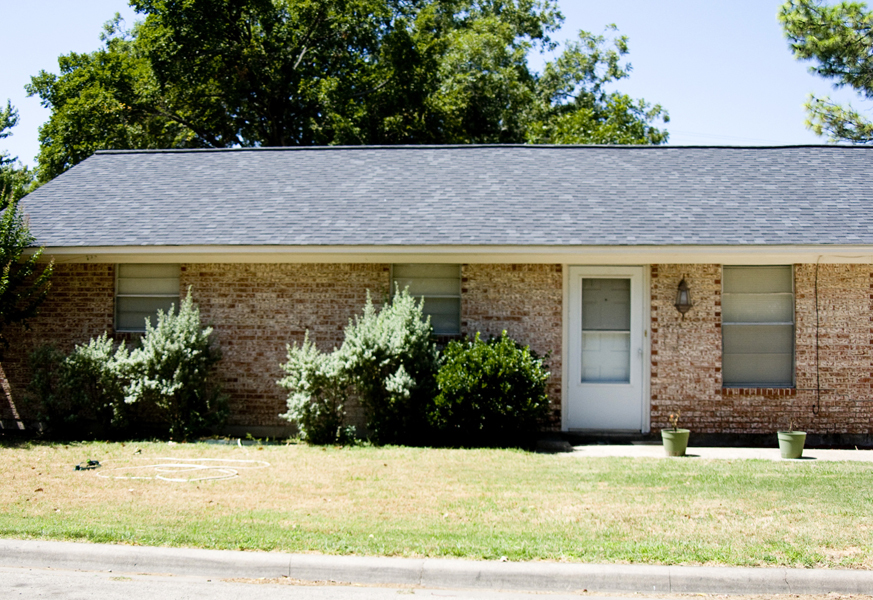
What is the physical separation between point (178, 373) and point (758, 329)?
8.04 metres

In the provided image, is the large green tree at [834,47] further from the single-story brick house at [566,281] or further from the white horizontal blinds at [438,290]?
the white horizontal blinds at [438,290]

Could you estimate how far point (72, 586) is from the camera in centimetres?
563

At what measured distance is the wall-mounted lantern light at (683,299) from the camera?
11750mm

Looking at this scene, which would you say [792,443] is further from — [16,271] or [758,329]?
[16,271]

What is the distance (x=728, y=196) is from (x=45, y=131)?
22.4 meters

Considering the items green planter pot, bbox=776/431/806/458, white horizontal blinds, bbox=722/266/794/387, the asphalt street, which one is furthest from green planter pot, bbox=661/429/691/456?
the asphalt street

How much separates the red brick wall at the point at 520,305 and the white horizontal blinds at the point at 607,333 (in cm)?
45

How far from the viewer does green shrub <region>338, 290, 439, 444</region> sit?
437 inches

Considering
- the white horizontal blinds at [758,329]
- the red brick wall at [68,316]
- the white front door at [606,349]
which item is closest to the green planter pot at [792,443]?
the white horizontal blinds at [758,329]

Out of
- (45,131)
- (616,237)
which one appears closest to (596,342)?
(616,237)

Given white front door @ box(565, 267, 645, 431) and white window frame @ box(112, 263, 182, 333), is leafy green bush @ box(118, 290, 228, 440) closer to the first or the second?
white window frame @ box(112, 263, 182, 333)

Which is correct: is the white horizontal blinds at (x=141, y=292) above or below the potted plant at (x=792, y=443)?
above

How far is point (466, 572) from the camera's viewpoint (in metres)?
5.70

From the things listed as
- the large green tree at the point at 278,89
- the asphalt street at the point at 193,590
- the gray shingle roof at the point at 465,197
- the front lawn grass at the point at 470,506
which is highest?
the large green tree at the point at 278,89
